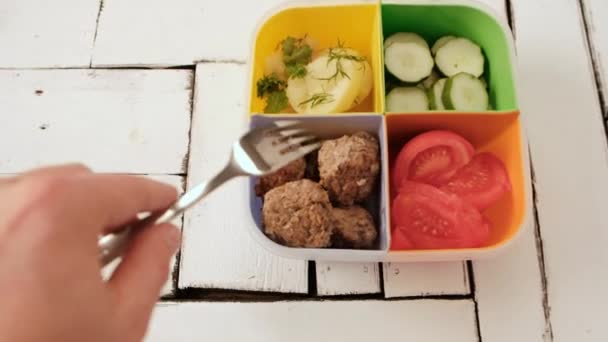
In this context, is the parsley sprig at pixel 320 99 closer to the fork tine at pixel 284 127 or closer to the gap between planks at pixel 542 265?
the fork tine at pixel 284 127

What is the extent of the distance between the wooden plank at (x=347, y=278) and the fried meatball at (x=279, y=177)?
0.18 meters

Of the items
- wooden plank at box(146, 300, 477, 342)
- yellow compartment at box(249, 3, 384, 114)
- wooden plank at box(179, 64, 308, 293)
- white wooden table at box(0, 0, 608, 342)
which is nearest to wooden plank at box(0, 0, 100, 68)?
white wooden table at box(0, 0, 608, 342)

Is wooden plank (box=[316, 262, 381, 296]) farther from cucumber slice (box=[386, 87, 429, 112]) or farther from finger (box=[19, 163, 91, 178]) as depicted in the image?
finger (box=[19, 163, 91, 178])

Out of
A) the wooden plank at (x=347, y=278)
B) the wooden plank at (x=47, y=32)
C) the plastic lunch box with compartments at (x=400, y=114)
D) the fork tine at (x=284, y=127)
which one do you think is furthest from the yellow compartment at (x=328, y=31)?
the wooden plank at (x=47, y=32)

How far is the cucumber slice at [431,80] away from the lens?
1.39 m

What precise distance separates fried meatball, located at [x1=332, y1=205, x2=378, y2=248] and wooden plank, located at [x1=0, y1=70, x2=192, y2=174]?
39cm

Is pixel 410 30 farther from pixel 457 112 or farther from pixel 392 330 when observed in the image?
pixel 392 330

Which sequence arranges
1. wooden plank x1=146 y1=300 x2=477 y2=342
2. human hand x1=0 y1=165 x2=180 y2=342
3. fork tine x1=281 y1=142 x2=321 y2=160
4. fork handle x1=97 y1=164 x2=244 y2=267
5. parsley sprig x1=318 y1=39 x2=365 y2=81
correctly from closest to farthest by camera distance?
human hand x1=0 y1=165 x2=180 y2=342 < fork handle x1=97 y1=164 x2=244 y2=267 < fork tine x1=281 y1=142 x2=321 y2=160 < wooden plank x1=146 y1=300 x2=477 y2=342 < parsley sprig x1=318 y1=39 x2=365 y2=81

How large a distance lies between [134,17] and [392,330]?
0.97m

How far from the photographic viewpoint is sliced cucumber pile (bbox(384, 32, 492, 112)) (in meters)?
1.33

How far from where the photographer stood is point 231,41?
153 cm

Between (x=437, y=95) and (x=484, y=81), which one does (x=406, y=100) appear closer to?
(x=437, y=95)

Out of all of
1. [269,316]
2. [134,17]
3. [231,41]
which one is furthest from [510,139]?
[134,17]

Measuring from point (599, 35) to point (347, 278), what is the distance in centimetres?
84
